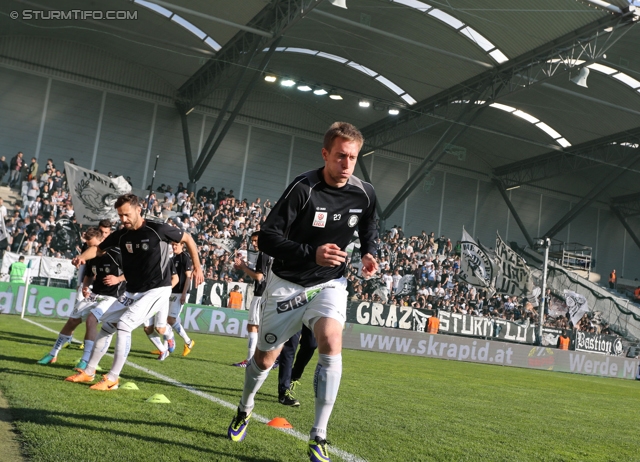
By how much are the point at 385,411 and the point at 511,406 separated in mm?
3100

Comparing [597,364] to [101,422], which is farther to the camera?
[597,364]

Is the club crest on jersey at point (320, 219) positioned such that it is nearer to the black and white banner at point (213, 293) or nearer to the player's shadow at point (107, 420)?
the player's shadow at point (107, 420)

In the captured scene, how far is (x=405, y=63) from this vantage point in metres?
32.0

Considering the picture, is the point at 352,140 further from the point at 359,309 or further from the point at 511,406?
the point at 359,309

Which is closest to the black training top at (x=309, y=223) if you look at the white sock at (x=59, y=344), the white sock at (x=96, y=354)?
the white sock at (x=96, y=354)

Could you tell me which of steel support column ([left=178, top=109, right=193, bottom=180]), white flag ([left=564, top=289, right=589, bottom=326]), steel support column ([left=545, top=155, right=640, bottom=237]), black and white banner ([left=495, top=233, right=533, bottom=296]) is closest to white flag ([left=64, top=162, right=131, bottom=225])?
steel support column ([left=178, top=109, right=193, bottom=180])

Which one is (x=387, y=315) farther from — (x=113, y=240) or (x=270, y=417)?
(x=270, y=417)

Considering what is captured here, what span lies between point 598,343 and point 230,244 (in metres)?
16.0

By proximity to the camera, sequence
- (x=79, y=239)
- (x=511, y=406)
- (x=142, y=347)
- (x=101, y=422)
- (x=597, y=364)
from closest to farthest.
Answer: (x=101, y=422) → (x=511, y=406) → (x=142, y=347) → (x=79, y=239) → (x=597, y=364)

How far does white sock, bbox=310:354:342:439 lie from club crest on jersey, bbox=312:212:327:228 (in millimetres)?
900

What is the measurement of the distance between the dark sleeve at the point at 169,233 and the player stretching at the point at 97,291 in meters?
1.41

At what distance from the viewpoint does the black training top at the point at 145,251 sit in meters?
7.07

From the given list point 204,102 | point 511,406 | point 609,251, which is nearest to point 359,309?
point 511,406

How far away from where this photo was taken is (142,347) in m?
13.0
